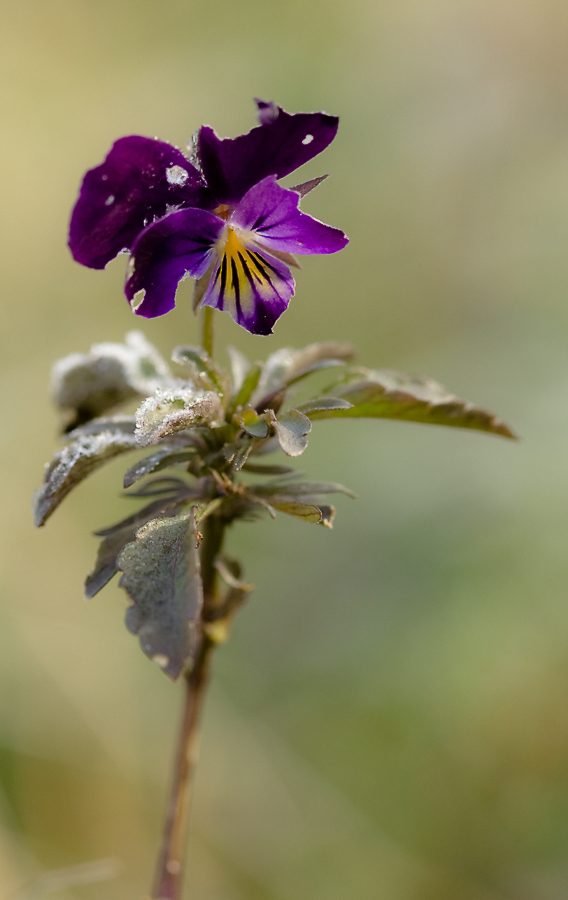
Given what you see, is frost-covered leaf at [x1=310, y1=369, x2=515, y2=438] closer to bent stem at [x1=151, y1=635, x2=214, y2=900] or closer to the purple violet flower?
the purple violet flower

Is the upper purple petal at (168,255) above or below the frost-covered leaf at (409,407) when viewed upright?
above

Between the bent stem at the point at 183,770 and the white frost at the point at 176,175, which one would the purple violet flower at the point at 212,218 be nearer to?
the white frost at the point at 176,175

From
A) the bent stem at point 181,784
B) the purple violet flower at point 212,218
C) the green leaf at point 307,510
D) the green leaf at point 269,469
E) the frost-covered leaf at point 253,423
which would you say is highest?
the purple violet flower at point 212,218

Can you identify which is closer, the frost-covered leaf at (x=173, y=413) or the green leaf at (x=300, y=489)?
the frost-covered leaf at (x=173, y=413)

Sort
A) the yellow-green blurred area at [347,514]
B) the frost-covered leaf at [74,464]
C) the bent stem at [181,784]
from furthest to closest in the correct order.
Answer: the yellow-green blurred area at [347,514] → the bent stem at [181,784] → the frost-covered leaf at [74,464]

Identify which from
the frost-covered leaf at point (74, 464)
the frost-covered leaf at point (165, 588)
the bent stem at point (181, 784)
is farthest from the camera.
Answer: the bent stem at point (181, 784)

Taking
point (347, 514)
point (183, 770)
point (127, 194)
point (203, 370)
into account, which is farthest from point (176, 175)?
point (347, 514)

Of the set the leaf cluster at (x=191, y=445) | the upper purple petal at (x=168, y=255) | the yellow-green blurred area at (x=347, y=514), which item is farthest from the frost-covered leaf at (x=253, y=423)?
the yellow-green blurred area at (x=347, y=514)

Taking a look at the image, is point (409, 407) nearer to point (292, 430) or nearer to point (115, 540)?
point (292, 430)
